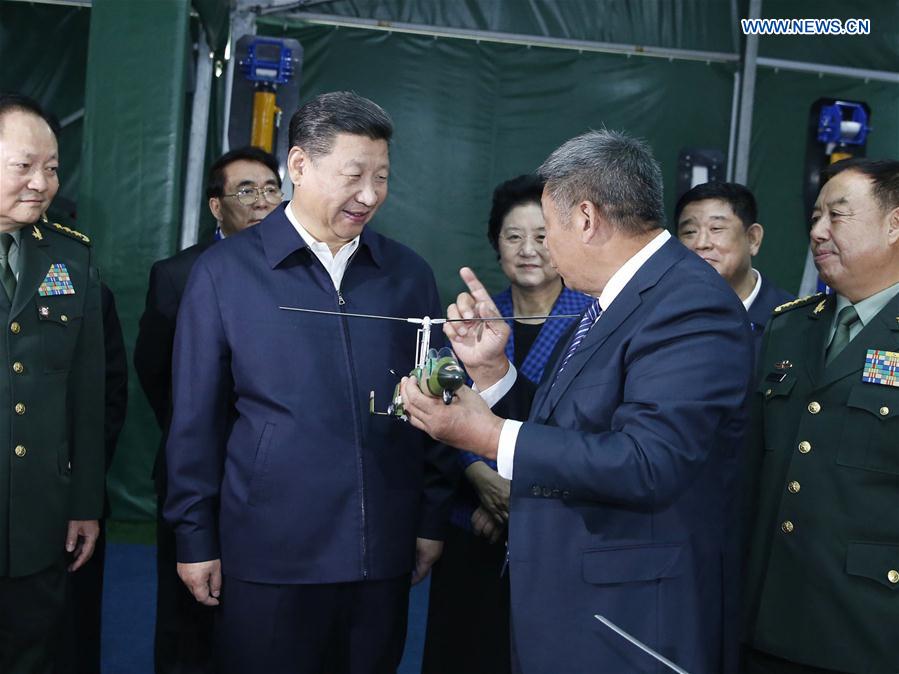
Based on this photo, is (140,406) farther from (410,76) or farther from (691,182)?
(691,182)

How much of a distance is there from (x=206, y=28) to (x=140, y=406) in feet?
5.81

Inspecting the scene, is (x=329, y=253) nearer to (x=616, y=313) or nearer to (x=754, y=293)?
(x=616, y=313)

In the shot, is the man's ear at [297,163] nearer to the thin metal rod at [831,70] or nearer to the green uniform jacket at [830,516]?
the green uniform jacket at [830,516]

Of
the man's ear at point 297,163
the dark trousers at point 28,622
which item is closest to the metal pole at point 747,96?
the man's ear at point 297,163

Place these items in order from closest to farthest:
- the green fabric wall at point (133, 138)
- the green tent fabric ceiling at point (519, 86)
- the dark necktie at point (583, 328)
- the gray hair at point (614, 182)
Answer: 1. the gray hair at point (614, 182)
2. the dark necktie at point (583, 328)
3. the green fabric wall at point (133, 138)
4. the green tent fabric ceiling at point (519, 86)

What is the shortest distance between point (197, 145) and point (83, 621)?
100 inches

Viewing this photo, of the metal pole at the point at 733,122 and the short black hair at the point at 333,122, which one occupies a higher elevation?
the metal pole at the point at 733,122

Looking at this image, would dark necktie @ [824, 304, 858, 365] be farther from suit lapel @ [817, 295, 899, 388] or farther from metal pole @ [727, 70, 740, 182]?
metal pole @ [727, 70, 740, 182]

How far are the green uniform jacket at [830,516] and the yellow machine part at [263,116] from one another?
324 centimetres

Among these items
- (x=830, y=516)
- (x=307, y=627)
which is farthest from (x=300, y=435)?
(x=830, y=516)

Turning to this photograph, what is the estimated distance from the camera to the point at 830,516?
2061 millimetres

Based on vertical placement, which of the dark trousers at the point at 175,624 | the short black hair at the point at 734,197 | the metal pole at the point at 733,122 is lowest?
the dark trousers at the point at 175,624

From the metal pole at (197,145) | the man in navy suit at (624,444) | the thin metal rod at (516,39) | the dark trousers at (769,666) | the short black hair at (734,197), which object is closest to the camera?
the man in navy suit at (624,444)

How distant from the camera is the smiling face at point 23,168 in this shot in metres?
2.14
